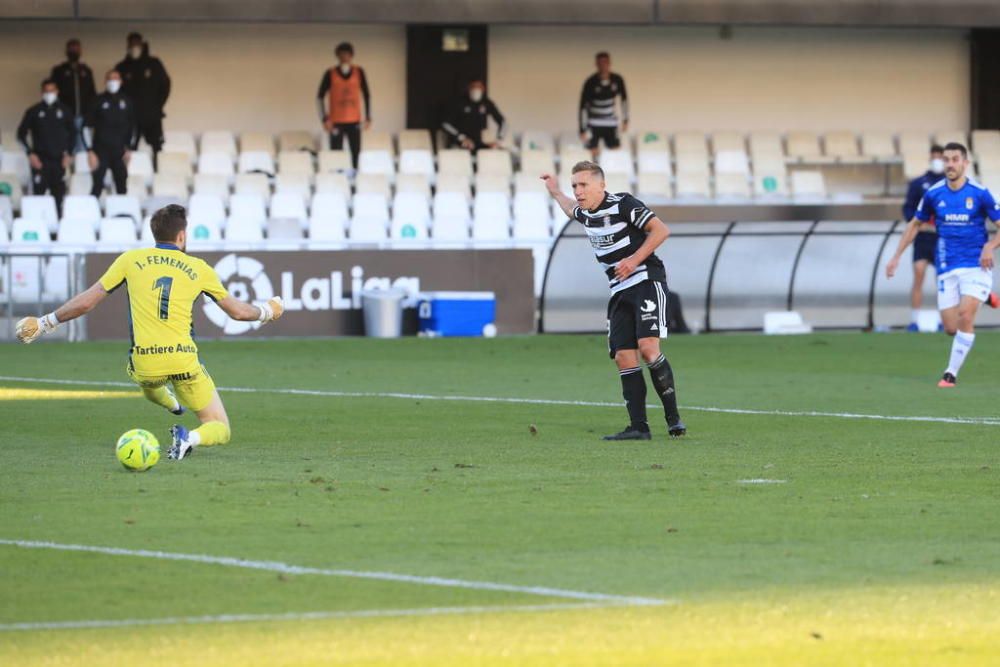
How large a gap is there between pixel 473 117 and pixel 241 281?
7.74m

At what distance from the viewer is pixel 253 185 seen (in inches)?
1170

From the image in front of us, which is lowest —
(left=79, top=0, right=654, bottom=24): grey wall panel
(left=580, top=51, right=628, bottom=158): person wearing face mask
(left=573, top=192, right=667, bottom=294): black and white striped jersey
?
(left=573, top=192, right=667, bottom=294): black and white striped jersey

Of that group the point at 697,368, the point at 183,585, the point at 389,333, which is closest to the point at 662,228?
the point at 183,585

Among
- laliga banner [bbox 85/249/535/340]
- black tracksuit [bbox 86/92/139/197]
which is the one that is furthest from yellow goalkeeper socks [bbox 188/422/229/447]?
black tracksuit [bbox 86/92/139/197]

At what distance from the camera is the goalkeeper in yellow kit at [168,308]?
1166 centimetres

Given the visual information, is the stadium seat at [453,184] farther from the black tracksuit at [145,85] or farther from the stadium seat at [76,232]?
the stadium seat at [76,232]

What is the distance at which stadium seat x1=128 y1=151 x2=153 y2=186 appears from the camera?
30.2 meters

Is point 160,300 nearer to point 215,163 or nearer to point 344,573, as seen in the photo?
point 344,573

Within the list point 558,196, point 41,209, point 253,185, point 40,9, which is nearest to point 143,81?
point 40,9

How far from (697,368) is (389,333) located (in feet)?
21.9

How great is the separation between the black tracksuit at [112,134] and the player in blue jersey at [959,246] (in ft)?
48.2

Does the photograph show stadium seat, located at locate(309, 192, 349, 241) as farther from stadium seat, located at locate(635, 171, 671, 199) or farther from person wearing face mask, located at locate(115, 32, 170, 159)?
stadium seat, located at locate(635, 171, 671, 199)

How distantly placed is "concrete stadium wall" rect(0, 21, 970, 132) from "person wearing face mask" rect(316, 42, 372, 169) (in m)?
2.95

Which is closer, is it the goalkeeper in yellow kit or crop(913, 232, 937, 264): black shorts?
the goalkeeper in yellow kit
